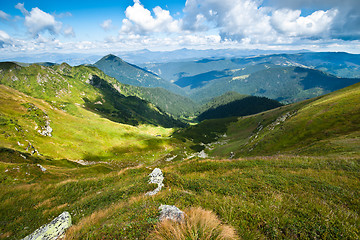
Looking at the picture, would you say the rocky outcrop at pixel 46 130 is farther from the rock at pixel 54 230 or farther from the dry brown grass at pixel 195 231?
the dry brown grass at pixel 195 231

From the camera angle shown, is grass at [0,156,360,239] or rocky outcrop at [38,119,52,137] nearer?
grass at [0,156,360,239]

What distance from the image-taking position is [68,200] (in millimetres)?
17297

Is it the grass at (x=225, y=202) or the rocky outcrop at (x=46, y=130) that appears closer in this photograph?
the grass at (x=225, y=202)

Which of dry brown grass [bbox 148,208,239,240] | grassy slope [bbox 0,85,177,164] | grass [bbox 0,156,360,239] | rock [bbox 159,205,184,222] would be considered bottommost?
grassy slope [bbox 0,85,177,164]

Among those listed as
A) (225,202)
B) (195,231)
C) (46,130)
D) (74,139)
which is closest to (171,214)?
(195,231)

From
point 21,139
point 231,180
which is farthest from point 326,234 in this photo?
point 21,139

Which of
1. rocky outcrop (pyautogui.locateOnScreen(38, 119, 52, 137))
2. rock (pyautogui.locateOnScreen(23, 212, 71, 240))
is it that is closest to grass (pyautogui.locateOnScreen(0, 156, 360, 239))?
rock (pyautogui.locateOnScreen(23, 212, 71, 240))

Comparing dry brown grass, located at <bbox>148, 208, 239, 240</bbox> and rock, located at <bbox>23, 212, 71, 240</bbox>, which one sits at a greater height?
dry brown grass, located at <bbox>148, 208, 239, 240</bbox>

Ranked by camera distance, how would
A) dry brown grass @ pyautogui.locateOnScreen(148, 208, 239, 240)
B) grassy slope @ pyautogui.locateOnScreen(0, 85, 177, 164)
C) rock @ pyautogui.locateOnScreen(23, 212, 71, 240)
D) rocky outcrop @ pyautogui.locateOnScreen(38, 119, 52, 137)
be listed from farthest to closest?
rocky outcrop @ pyautogui.locateOnScreen(38, 119, 52, 137), grassy slope @ pyautogui.locateOnScreen(0, 85, 177, 164), rock @ pyautogui.locateOnScreen(23, 212, 71, 240), dry brown grass @ pyautogui.locateOnScreen(148, 208, 239, 240)

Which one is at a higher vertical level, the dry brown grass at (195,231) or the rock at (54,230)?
the dry brown grass at (195,231)

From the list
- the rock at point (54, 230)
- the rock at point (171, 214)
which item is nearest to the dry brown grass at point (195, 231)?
the rock at point (171, 214)

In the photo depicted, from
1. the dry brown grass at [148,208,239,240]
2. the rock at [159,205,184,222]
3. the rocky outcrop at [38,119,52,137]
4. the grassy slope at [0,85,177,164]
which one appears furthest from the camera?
the rocky outcrop at [38,119,52,137]

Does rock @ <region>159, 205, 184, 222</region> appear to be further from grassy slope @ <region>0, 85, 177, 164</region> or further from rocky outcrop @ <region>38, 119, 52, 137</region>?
rocky outcrop @ <region>38, 119, 52, 137</region>

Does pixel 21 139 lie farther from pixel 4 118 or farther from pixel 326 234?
pixel 326 234
